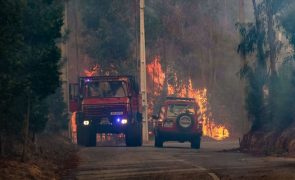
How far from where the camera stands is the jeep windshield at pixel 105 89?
112ft

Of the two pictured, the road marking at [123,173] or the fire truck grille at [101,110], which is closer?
the road marking at [123,173]

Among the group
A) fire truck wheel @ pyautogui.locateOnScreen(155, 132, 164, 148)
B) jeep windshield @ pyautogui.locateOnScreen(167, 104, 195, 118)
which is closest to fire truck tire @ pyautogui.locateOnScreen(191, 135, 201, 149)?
jeep windshield @ pyautogui.locateOnScreen(167, 104, 195, 118)

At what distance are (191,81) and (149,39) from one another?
7.30 metres

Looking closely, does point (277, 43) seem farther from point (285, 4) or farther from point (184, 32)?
point (184, 32)

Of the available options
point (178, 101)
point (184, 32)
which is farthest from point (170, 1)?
point (178, 101)

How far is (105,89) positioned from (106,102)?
26.8 inches

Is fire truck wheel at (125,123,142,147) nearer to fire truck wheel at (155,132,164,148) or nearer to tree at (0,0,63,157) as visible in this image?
fire truck wheel at (155,132,164,148)

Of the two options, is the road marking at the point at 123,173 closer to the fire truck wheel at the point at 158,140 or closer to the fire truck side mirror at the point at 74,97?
the fire truck side mirror at the point at 74,97

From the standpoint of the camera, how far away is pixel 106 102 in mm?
34094

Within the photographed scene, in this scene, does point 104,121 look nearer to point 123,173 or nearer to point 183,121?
point 183,121

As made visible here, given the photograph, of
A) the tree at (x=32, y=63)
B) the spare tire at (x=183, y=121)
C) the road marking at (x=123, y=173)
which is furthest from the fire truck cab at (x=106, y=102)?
the road marking at (x=123, y=173)

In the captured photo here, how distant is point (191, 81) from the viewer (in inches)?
2896

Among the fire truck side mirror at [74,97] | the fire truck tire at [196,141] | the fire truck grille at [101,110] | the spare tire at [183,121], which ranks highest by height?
the fire truck side mirror at [74,97]

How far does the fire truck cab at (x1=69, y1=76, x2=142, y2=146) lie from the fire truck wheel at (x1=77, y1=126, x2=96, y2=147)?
10.6 inches
